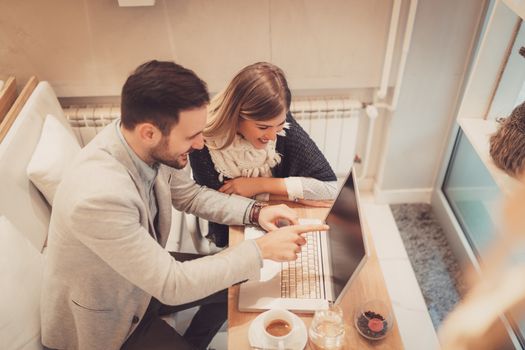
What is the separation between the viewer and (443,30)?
2.14 meters

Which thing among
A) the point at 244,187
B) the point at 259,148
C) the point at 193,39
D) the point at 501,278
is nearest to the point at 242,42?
the point at 193,39

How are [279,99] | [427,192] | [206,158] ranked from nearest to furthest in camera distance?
[279,99]
[206,158]
[427,192]

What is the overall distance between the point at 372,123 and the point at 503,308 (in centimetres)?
110

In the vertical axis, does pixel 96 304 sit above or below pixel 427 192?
above

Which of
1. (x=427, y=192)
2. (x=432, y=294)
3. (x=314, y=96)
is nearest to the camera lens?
(x=432, y=294)

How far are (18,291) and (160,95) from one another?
797 millimetres

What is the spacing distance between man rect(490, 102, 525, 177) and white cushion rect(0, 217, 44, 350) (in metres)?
1.60

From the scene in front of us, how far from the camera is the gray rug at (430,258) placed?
2244 mm

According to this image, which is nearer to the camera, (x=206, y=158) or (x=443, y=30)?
(x=206, y=158)

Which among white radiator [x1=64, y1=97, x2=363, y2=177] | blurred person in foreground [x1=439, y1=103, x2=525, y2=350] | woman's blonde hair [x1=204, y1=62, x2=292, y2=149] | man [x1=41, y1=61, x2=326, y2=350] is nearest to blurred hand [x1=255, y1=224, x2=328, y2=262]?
man [x1=41, y1=61, x2=326, y2=350]

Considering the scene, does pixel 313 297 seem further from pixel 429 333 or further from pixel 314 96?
pixel 314 96

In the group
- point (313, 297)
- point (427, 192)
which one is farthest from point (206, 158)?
point (427, 192)

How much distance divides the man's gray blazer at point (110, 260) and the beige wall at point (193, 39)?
0.91 meters

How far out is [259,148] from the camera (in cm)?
167
